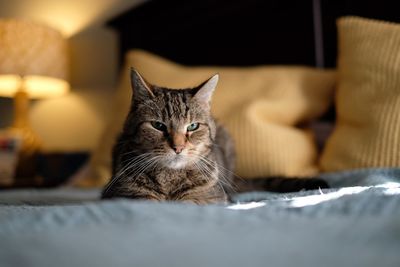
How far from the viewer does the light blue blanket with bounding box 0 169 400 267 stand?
16.6 inches

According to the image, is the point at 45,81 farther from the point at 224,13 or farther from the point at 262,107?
the point at 262,107

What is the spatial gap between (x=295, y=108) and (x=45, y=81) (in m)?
1.68

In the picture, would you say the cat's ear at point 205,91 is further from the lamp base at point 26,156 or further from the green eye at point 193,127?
the lamp base at point 26,156

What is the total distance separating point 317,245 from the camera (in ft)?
1.48

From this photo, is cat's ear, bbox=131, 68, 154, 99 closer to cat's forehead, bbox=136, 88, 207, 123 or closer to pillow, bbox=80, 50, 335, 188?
cat's forehead, bbox=136, 88, 207, 123

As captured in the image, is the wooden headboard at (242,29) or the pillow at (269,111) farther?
the wooden headboard at (242,29)

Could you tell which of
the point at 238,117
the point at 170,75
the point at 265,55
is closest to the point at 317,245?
the point at 238,117

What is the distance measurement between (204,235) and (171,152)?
1.51ft

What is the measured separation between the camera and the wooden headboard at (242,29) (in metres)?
1.59

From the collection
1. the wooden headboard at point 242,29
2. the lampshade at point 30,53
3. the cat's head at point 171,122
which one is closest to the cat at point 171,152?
the cat's head at point 171,122

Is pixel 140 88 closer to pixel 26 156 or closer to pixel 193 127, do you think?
pixel 193 127

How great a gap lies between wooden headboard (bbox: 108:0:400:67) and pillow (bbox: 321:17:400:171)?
0.83ft

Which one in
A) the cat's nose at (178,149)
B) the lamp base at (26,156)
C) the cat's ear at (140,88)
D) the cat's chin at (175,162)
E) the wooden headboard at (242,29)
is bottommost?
the lamp base at (26,156)

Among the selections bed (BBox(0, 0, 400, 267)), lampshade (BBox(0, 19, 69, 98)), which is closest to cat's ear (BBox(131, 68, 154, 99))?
bed (BBox(0, 0, 400, 267))
